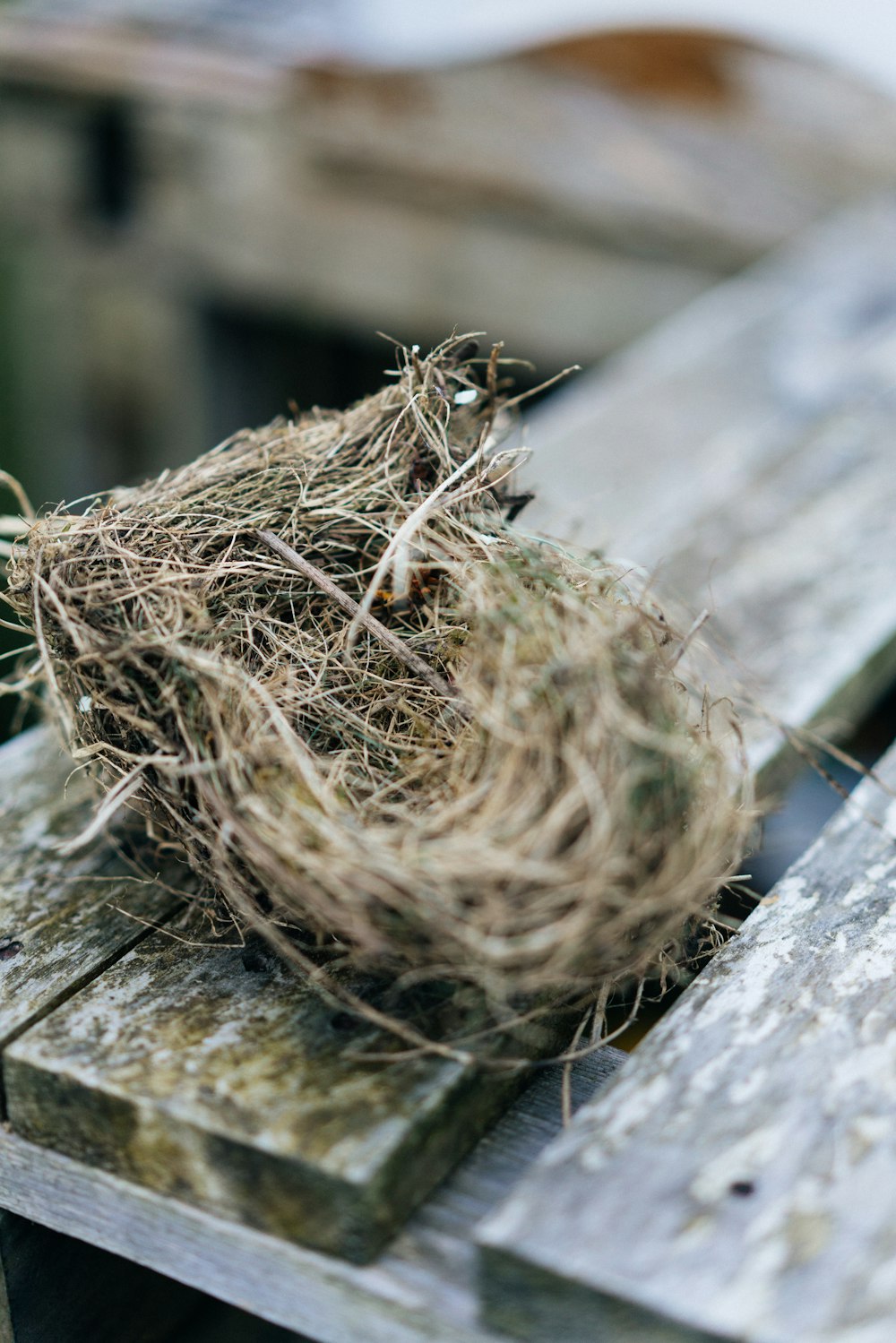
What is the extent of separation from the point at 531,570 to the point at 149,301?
14.2 feet

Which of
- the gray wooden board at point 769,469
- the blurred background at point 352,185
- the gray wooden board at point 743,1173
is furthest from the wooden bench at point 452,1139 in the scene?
the blurred background at point 352,185

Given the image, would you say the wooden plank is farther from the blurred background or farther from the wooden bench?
the blurred background

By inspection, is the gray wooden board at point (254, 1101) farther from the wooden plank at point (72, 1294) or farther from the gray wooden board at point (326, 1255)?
the wooden plank at point (72, 1294)

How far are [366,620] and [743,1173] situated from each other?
1.65 feet

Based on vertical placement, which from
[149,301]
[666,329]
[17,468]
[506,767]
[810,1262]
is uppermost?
[666,329]

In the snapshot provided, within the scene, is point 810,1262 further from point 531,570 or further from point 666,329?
point 666,329

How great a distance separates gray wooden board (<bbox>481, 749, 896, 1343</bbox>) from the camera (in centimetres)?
75

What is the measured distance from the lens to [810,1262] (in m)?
0.77

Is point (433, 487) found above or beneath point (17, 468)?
above

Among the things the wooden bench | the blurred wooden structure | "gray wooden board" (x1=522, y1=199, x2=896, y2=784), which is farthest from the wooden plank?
the blurred wooden structure

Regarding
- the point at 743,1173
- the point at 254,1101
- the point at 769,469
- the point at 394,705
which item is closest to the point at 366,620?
the point at 394,705

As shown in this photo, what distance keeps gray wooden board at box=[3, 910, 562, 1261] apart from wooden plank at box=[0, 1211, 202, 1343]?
210mm

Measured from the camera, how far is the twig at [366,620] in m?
1.01

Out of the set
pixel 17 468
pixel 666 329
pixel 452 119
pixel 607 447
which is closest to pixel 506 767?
pixel 607 447
